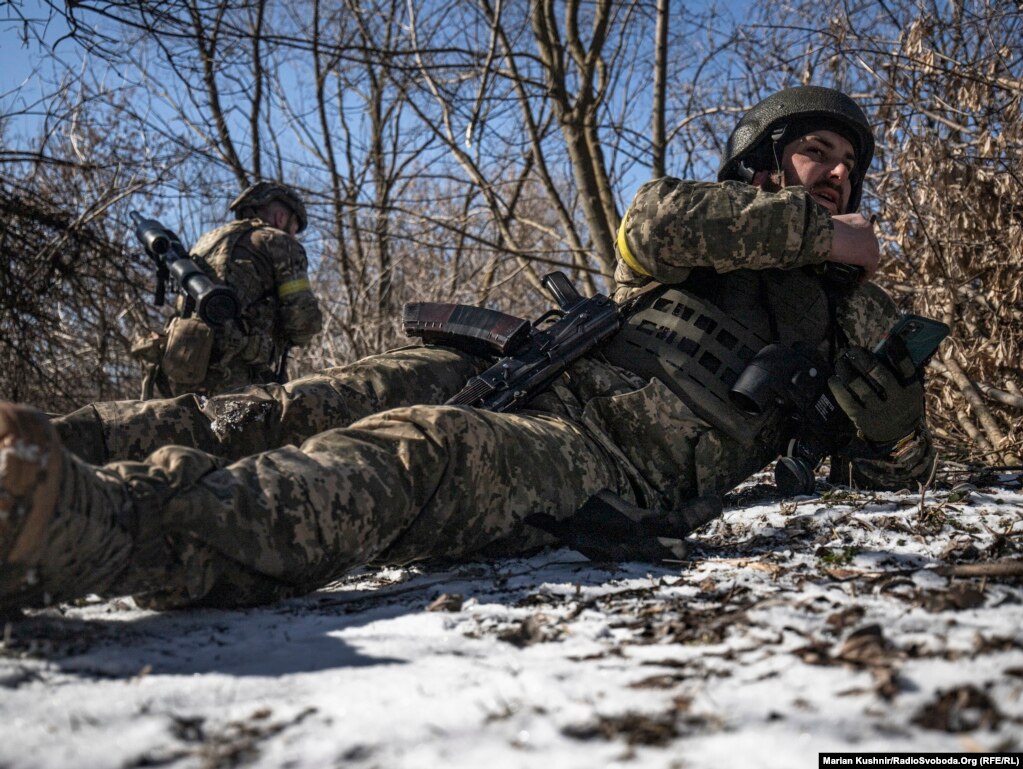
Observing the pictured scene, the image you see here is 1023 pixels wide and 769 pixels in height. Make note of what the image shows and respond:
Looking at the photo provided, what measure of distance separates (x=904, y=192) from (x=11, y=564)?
4373mm

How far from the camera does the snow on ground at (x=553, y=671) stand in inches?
40.3

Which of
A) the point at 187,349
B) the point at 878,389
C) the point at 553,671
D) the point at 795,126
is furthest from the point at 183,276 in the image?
the point at 553,671

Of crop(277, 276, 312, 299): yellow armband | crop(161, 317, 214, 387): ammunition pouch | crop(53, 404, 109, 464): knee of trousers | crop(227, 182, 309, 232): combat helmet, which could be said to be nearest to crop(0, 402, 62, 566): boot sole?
crop(53, 404, 109, 464): knee of trousers

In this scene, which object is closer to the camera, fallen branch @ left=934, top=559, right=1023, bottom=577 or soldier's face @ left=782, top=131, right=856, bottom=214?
fallen branch @ left=934, top=559, right=1023, bottom=577

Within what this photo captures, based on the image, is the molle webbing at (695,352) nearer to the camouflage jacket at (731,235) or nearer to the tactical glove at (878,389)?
the camouflage jacket at (731,235)

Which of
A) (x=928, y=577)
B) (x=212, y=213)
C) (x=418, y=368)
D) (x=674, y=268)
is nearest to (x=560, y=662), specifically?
(x=928, y=577)

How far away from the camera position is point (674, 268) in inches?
106

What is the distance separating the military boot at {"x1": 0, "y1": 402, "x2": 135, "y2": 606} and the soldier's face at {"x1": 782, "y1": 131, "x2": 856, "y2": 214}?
8.21 ft

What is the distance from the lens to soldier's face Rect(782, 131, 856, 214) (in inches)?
119

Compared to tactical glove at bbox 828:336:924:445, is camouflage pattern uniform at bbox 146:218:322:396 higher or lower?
higher

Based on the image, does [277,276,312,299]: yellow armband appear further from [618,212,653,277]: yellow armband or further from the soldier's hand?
the soldier's hand

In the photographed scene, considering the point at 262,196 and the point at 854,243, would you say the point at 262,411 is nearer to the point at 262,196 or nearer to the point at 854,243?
the point at 854,243

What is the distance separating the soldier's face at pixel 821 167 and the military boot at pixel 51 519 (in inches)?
98.6

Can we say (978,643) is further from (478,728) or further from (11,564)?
(11,564)
